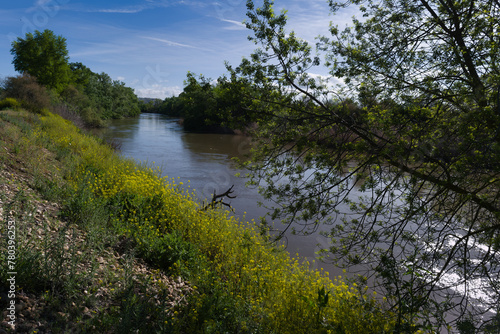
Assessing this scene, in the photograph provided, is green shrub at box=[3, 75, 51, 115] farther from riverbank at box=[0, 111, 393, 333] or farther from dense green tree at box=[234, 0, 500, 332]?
dense green tree at box=[234, 0, 500, 332]

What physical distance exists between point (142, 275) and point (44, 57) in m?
40.0

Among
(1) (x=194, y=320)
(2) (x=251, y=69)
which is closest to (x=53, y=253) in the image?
(1) (x=194, y=320)

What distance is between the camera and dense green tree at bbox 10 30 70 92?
113ft

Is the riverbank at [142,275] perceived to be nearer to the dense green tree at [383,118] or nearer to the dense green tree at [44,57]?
the dense green tree at [383,118]

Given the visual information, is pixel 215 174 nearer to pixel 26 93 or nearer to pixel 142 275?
pixel 142 275

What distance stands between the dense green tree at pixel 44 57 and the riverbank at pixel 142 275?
3332 cm

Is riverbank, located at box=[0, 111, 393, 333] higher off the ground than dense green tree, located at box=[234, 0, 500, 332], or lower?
lower

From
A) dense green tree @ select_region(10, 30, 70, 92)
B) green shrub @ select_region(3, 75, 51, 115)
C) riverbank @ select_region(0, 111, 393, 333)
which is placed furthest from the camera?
dense green tree @ select_region(10, 30, 70, 92)

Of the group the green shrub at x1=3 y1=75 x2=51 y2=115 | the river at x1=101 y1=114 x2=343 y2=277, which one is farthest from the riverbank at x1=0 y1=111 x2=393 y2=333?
the green shrub at x1=3 y1=75 x2=51 y2=115

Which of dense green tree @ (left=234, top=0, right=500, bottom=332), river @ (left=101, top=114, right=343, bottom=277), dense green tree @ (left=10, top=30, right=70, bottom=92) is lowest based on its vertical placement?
river @ (left=101, top=114, right=343, bottom=277)

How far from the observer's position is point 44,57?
34.8 m

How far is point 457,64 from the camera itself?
323 centimetres

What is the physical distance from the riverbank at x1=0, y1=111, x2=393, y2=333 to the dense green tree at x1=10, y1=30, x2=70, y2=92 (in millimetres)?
33319

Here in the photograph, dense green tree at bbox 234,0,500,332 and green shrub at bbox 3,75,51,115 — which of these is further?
green shrub at bbox 3,75,51,115
